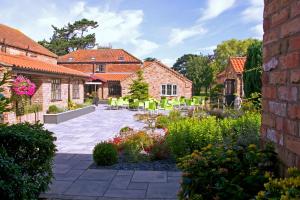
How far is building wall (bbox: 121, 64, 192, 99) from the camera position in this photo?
109 feet

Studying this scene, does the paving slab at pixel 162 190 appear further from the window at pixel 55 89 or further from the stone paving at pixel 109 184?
the window at pixel 55 89

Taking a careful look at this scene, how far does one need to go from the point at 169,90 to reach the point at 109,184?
2855 centimetres

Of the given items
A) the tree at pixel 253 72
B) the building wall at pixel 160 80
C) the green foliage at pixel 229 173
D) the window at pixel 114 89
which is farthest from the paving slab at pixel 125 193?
the window at pixel 114 89

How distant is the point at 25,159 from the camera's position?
4332 mm

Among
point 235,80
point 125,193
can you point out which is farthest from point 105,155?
point 235,80

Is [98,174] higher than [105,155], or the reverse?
[105,155]

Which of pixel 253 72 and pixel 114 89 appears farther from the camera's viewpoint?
pixel 114 89

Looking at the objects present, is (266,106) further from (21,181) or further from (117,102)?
(117,102)

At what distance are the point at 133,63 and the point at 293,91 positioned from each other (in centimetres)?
3683

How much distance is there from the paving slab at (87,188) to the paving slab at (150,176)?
62 centimetres

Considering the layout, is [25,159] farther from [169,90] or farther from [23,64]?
[169,90]

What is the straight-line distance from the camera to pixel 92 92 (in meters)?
34.4

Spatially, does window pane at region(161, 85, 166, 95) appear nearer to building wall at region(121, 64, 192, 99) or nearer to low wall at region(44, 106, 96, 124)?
building wall at region(121, 64, 192, 99)

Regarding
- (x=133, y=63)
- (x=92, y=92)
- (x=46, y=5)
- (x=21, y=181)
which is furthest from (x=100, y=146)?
(x=133, y=63)
